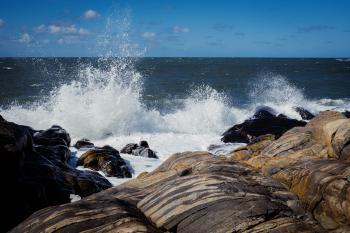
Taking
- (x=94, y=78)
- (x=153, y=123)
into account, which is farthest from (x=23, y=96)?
(x=153, y=123)

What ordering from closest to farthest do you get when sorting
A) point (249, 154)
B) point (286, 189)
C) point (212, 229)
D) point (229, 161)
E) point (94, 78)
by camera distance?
point (212, 229) < point (286, 189) < point (229, 161) < point (249, 154) < point (94, 78)

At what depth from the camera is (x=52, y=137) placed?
13.1 metres

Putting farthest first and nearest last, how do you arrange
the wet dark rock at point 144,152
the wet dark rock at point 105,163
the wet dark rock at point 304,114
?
the wet dark rock at point 304,114 < the wet dark rock at point 144,152 < the wet dark rock at point 105,163

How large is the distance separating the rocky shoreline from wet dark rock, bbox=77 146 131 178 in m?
3.04

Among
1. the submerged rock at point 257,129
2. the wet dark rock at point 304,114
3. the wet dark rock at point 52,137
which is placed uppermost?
the wet dark rock at point 52,137

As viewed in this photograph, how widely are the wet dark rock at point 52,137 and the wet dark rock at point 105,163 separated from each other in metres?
1.41

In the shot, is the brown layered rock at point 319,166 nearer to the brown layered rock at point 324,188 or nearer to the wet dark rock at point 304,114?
the brown layered rock at point 324,188

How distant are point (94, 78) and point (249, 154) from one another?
1822 cm

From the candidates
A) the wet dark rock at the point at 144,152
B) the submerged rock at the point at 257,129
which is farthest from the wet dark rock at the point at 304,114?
the wet dark rock at the point at 144,152

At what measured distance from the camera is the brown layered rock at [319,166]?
4723 millimetres

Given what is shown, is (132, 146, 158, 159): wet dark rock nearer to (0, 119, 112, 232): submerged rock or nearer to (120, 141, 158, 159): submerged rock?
(120, 141, 158, 159): submerged rock

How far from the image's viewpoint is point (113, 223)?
4.32m

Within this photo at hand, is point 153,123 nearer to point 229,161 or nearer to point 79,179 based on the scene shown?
point 79,179

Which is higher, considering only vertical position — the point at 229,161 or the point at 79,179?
the point at 229,161
